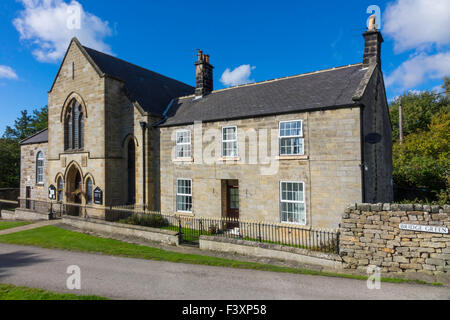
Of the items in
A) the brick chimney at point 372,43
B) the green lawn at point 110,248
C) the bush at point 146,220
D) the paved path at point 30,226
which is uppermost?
the brick chimney at point 372,43

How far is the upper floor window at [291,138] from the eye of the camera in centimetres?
1327

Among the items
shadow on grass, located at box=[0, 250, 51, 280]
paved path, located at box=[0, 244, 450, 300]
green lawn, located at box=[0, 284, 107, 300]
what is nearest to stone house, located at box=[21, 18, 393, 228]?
paved path, located at box=[0, 244, 450, 300]

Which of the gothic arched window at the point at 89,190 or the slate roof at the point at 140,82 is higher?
the slate roof at the point at 140,82

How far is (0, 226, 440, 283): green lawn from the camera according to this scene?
9.61m

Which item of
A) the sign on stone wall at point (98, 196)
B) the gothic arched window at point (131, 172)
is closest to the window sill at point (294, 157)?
the gothic arched window at point (131, 172)

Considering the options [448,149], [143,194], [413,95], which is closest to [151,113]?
[143,194]

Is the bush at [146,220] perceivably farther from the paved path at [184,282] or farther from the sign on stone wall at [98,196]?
the paved path at [184,282]

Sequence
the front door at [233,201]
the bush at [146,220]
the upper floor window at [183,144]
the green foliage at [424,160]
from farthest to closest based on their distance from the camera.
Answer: the green foliage at [424,160]
the upper floor window at [183,144]
the bush at [146,220]
the front door at [233,201]

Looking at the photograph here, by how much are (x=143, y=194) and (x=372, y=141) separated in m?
14.4

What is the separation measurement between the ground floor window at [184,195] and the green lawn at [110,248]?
4.79 meters

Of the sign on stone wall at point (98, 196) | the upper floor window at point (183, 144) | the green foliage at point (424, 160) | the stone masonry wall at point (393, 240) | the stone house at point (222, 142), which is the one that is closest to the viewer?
the stone masonry wall at point (393, 240)

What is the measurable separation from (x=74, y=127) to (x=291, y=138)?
17.3 metres

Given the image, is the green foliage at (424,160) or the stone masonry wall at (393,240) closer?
the stone masonry wall at (393,240)
